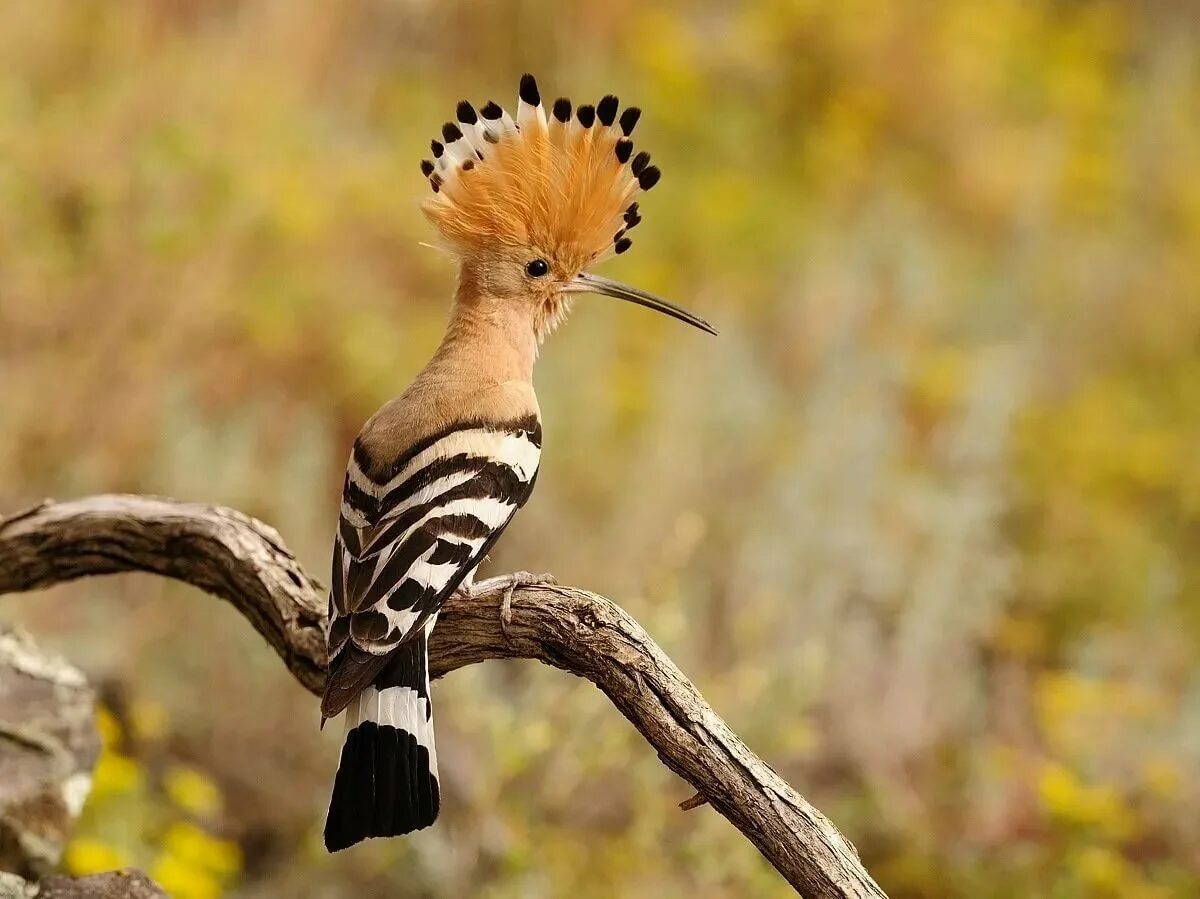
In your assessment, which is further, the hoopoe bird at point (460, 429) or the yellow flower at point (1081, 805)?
the yellow flower at point (1081, 805)

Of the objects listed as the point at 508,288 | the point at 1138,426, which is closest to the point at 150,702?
the point at 508,288

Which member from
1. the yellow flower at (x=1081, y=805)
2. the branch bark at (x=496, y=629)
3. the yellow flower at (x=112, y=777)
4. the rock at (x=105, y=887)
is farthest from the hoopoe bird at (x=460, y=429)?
the yellow flower at (x=1081, y=805)

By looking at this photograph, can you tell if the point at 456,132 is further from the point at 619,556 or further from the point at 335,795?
the point at 619,556

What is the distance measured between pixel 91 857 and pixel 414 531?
3.17ft

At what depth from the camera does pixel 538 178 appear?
2156 millimetres

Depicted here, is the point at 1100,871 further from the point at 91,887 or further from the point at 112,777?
the point at 91,887

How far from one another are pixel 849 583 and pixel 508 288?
6.73ft

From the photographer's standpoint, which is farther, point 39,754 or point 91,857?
point 91,857

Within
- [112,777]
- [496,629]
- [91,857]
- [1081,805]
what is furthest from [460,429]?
[1081,805]

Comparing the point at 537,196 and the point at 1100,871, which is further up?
the point at 537,196

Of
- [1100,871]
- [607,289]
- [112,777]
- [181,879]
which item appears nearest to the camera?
[607,289]

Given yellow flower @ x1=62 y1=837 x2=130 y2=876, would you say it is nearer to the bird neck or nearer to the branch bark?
the branch bark

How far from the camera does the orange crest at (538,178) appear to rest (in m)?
2.12

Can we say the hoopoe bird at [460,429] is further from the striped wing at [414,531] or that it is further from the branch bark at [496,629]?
the branch bark at [496,629]
